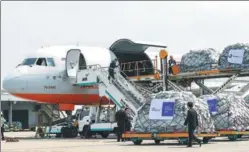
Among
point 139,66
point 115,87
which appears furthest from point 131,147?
point 139,66

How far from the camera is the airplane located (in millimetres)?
29047

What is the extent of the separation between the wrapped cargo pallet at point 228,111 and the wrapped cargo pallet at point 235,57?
3.41 meters

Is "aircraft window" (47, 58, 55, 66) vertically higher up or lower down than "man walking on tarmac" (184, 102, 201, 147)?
higher up

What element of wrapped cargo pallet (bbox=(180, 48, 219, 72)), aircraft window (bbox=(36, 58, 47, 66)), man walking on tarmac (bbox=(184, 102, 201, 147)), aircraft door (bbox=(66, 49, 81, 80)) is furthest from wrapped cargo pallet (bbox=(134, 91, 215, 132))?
aircraft window (bbox=(36, 58, 47, 66))

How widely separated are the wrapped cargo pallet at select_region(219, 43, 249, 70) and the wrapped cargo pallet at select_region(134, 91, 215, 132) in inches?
247

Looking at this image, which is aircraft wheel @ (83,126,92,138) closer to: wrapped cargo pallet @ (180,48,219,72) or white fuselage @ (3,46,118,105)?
white fuselage @ (3,46,118,105)

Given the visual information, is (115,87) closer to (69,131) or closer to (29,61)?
(69,131)

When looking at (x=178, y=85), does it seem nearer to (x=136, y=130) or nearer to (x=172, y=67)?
(x=172, y=67)

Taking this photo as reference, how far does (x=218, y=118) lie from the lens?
23234 mm

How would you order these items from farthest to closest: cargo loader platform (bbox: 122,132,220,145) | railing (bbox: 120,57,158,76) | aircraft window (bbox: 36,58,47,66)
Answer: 1. railing (bbox: 120,57,158,76)
2. aircraft window (bbox: 36,58,47,66)
3. cargo loader platform (bbox: 122,132,220,145)

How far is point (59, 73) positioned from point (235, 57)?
31.9 ft

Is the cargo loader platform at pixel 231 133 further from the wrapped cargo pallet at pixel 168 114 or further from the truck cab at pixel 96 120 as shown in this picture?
the truck cab at pixel 96 120

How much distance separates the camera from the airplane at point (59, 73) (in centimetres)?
2905

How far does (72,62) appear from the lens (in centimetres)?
3036
